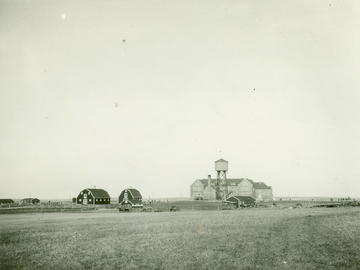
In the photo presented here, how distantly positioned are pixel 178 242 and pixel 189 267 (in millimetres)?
→ 6328

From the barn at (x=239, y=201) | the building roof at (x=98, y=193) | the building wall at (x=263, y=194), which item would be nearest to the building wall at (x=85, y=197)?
the building roof at (x=98, y=193)

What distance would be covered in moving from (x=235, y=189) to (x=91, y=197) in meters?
56.1

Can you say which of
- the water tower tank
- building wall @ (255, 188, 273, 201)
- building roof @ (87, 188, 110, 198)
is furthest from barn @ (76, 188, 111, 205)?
building wall @ (255, 188, 273, 201)

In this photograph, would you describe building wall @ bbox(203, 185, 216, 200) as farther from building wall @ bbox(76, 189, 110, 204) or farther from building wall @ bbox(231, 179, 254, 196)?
building wall @ bbox(76, 189, 110, 204)

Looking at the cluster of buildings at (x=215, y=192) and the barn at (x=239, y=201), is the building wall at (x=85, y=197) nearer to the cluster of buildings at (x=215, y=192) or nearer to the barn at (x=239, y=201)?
the cluster of buildings at (x=215, y=192)

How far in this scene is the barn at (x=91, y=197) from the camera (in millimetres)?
95875

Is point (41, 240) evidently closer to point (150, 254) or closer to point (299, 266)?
point (150, 254)

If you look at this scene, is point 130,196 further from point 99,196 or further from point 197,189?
point 197,189

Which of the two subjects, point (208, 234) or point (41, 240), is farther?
point (208, 234)

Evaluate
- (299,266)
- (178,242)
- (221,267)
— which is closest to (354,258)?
(299,266)

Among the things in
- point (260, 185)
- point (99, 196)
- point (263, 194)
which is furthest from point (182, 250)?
point (260, 185)

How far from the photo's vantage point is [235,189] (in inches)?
5212

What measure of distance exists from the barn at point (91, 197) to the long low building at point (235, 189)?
1621 inches

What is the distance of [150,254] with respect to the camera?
731 inches
